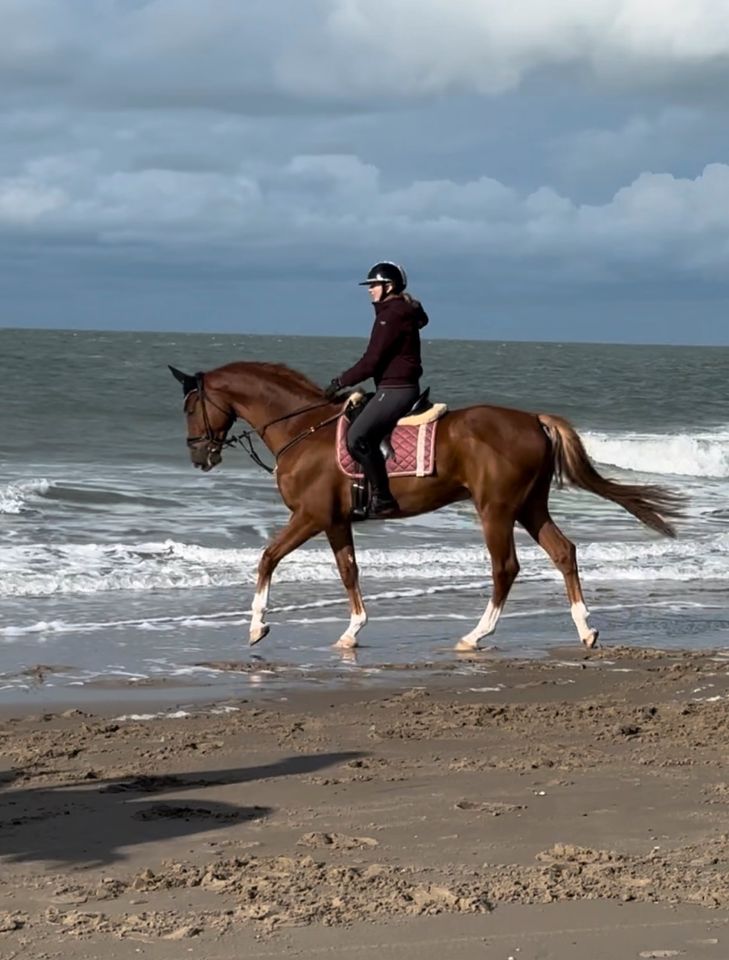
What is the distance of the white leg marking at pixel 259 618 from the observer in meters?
10.4

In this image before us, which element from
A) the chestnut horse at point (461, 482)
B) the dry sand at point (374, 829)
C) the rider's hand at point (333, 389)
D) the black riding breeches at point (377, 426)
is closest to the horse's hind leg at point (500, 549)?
the chestnut horse at point (461, 482)

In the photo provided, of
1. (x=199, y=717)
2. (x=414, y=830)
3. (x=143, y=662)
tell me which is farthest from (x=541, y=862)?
(x=143, y=662)

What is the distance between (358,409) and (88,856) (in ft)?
18.8

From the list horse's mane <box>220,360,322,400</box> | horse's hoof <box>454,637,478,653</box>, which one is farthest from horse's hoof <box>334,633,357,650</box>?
horse's mane <box>220,360,322,400</box>

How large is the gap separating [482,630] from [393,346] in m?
2.04

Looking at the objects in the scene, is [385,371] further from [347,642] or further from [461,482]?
[347,642]

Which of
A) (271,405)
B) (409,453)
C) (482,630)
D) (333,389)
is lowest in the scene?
(482,630)

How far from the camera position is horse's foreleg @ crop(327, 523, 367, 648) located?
10539mm

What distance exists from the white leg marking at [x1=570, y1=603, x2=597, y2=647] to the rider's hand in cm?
225

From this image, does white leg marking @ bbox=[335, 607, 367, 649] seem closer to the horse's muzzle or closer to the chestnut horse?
the chestnut horse

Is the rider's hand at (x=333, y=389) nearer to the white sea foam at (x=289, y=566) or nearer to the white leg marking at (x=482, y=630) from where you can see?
the white leg marking at (x=482, y=630)

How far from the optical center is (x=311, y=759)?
691cm

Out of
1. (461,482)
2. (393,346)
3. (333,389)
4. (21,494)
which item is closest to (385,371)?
(393,346)

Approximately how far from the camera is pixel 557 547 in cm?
1086
